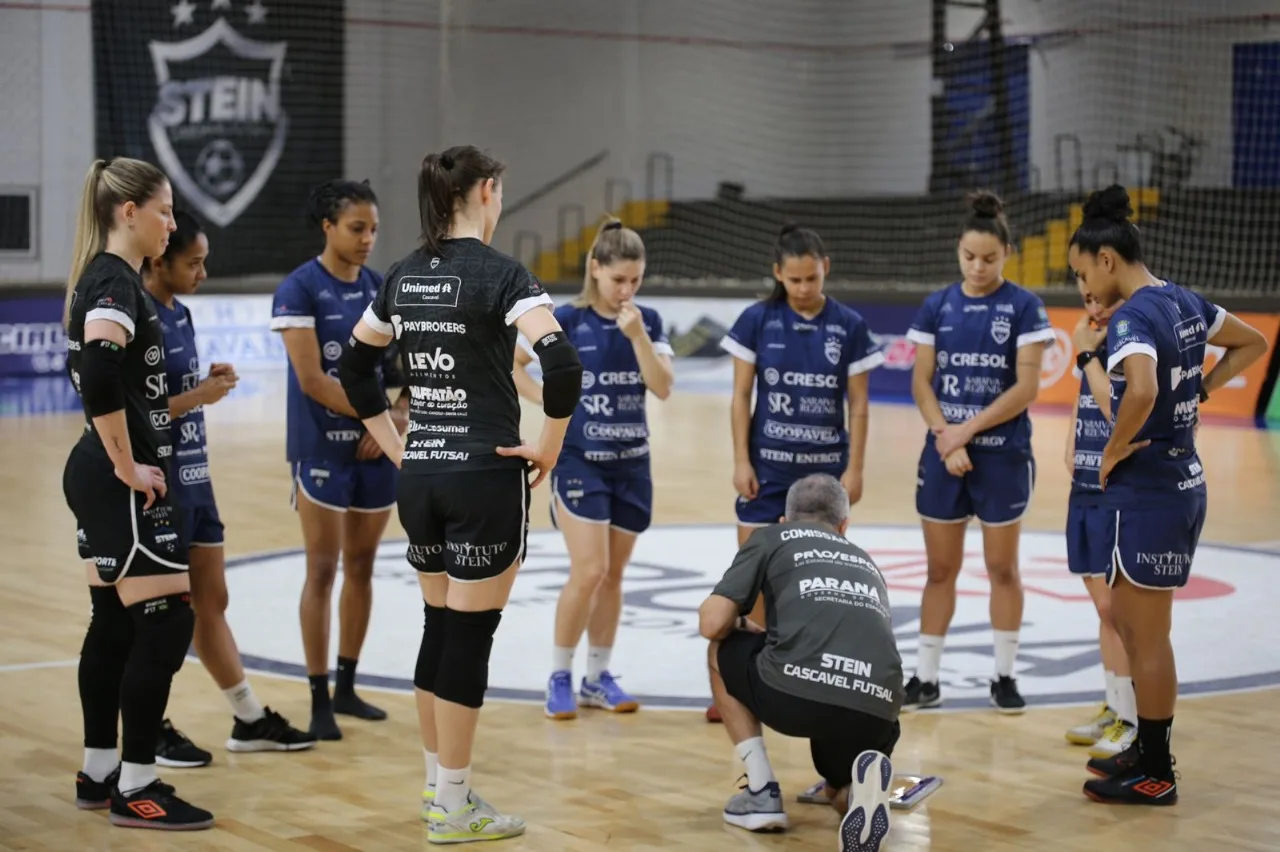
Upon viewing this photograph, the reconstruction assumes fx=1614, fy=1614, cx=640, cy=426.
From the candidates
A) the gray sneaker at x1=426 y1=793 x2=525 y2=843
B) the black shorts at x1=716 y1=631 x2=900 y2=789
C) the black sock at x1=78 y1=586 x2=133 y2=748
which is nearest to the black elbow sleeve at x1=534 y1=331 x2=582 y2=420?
the black shorts at x1=716 y1=631 x2=900 y2=789

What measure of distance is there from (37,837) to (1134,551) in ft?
11.0

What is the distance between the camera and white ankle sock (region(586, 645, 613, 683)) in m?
6.29

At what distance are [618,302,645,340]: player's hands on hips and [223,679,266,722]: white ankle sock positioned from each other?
6.11 feet

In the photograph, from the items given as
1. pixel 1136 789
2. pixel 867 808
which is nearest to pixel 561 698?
pixel 867 808

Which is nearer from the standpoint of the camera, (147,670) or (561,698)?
(147,670)

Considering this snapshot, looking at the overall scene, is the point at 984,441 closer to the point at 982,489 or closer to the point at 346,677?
the point at 982,489

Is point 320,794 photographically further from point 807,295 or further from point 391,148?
point 391,148

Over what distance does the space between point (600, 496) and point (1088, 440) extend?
1824 mm

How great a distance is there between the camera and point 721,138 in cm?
2422

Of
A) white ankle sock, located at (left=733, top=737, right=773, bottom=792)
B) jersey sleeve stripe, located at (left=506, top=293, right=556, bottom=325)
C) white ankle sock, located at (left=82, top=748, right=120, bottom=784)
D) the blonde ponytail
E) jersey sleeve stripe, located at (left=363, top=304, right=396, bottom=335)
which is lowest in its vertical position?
white ankle sock, located at (left=82, top=748, right=120, bottom=784)

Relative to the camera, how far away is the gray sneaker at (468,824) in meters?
4.57

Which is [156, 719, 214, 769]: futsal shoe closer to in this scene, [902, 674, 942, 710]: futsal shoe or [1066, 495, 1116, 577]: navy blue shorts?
[902, 674, 942, 710]: futsal shoe

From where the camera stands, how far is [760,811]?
4.67 m

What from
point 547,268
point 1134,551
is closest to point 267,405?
point 547,268
